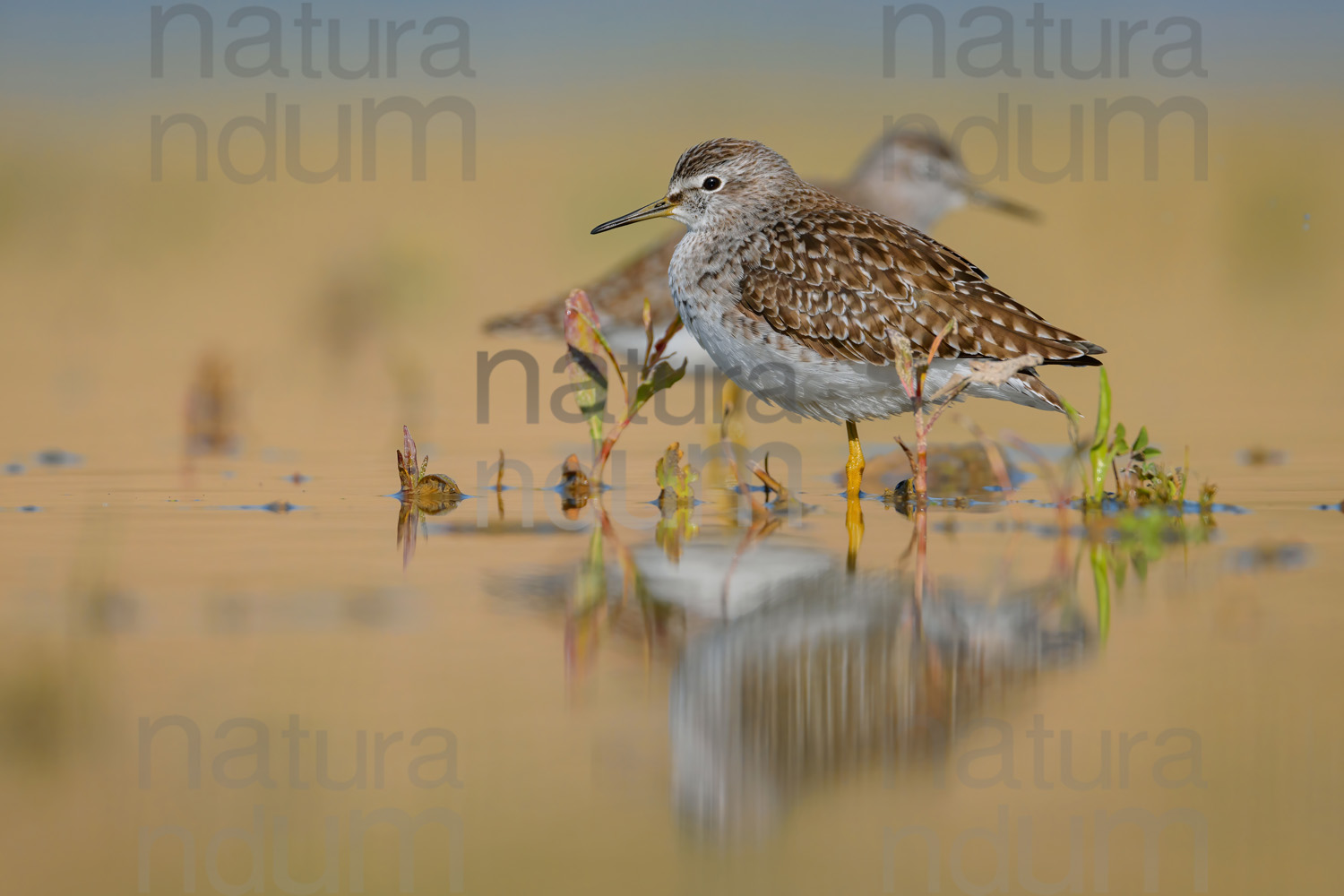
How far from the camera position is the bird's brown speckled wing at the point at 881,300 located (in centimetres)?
722

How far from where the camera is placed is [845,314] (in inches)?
293

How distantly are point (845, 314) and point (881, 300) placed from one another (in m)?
0.19

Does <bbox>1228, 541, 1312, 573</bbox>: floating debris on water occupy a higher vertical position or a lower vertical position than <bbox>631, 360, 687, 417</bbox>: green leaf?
lower

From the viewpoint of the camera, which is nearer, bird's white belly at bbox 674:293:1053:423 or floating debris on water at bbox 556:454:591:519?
bird's white belly at bbox 674:293:1053:423

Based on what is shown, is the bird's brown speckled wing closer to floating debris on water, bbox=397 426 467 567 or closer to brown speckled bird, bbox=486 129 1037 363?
floating debris on water, bbox=397 426 467 567

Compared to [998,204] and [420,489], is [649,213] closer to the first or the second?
[420,489]

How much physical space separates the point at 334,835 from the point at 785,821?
1061 mm

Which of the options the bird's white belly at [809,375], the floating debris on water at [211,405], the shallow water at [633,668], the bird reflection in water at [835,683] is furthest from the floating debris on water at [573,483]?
the floating debris on water at [211,405]

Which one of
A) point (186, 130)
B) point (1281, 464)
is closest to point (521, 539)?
point (1281, 464)

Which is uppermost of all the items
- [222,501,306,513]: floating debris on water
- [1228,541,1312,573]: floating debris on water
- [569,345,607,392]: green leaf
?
[569,345,607,392]: green leaf

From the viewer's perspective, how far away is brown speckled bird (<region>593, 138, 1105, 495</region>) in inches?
286

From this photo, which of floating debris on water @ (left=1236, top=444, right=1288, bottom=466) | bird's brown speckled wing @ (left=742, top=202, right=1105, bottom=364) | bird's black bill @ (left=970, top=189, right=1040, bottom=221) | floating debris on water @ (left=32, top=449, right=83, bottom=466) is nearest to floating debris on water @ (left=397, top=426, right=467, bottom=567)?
bird's brown speckled wing @ (left=742, top=202, right=1105, bottom=364)

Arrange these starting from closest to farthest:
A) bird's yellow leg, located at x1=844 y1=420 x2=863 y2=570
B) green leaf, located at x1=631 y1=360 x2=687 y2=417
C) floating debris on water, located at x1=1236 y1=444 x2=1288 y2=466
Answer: bird's yellow leg, located at x1=844 y1=420 x2=863 y2=570 → green leaf, located at x1=631 y1=360 x2=687 y2=417 → floating debris on water, located at x1=1236 y1=444 x2=1288 y2=466

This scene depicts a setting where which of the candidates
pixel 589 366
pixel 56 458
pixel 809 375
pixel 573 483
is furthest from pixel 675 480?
pixel 56 458
